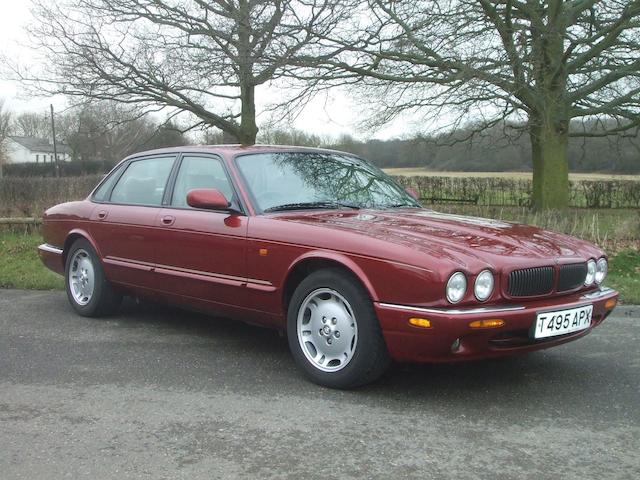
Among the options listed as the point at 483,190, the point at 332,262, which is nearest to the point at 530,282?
the point at 332,262

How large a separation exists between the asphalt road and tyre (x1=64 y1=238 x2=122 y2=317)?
0.63 m

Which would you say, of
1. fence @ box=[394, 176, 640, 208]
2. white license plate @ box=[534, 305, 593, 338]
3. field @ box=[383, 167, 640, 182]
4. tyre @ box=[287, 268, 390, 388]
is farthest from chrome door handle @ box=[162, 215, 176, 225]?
field @ box=[383, 167, 640, 182]

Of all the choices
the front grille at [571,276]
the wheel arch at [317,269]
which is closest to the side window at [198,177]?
the wheel arch at [317,269]

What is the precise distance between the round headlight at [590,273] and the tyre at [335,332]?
4.47ft

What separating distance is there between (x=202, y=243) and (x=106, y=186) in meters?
1.83

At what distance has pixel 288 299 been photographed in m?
4.46

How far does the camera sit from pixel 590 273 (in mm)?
4273

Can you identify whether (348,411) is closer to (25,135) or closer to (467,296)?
(467,296)

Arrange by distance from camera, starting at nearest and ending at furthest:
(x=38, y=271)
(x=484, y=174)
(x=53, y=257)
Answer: (x=53, y=257) < (x=38, y=271) < (x=484, y=174)

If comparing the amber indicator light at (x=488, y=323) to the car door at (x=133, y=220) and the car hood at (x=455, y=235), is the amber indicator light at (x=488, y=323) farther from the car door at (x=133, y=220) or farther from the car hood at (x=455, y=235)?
the car door at (x=133, y=220)

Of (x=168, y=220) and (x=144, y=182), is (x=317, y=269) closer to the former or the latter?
(x=168, y=220)

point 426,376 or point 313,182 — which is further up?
point 313,182

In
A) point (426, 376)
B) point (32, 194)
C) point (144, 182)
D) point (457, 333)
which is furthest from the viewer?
point (32, 194)

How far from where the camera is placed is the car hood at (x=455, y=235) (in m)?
3.83
